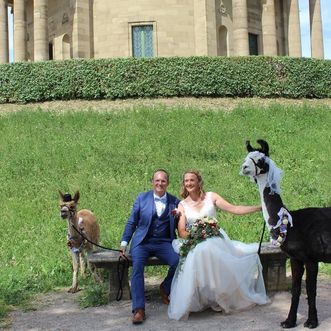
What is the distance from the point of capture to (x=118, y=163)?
560 inches

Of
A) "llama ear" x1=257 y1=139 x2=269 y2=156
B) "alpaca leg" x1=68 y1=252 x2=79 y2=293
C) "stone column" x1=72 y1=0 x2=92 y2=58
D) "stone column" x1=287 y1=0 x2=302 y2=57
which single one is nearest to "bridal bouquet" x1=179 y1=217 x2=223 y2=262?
"llama ear" x1=257 y1=139 x2=269 y2=156

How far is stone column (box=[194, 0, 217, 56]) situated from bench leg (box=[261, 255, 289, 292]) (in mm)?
23286

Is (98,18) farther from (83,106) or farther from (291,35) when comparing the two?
(291,35)

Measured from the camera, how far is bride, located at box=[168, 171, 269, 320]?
597 centimetres

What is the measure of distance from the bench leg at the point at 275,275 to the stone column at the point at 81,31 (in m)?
24.4

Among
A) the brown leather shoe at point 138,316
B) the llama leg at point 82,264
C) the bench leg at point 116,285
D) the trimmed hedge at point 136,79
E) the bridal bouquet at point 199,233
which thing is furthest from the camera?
the trimmed hedge at point 136,79

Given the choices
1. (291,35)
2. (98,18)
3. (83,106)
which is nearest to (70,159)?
(83,106)

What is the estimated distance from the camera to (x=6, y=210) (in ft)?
36.6

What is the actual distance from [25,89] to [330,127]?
45.3 feet

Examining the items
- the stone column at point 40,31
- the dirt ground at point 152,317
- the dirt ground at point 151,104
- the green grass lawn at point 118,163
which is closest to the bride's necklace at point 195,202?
the dirt ground at point 152,317

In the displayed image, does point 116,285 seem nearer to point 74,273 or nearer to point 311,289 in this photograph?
point 74,273

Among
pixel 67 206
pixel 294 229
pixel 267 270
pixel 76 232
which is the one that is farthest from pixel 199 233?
pixel 76 232

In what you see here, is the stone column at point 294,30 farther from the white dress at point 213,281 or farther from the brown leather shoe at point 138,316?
the brown leather shoe at point 138,316

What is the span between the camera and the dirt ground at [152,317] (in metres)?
5.74
